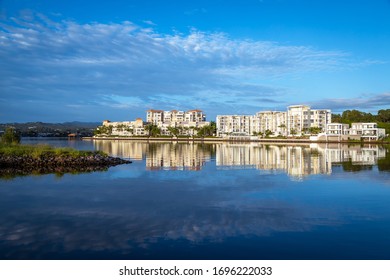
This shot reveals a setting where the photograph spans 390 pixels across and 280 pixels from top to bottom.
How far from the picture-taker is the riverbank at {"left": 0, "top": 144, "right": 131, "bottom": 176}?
2108 centimetres

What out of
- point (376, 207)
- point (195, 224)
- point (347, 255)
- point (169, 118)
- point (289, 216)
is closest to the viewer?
point (347, 255)

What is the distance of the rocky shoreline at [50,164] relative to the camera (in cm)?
2058

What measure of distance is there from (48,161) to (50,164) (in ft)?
1.11

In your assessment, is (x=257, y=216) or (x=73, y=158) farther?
(x=73, y=158)

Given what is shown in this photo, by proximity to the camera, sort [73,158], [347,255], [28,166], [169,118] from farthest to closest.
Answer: [169,118]
[73,158]
[28,166]
[347,255]

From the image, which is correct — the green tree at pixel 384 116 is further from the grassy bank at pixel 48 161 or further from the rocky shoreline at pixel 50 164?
the rocky shoreline at pixel 50 164

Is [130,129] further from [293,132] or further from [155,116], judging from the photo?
[293,132]

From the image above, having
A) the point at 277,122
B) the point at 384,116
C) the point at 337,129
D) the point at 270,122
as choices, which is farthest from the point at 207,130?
the point at 384,116

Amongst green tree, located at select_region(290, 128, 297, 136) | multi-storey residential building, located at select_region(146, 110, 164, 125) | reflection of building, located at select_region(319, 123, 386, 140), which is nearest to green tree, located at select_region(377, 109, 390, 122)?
reflection of building, located at select_region(319, 123, 386, 140)

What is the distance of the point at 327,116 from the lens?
11119 cm

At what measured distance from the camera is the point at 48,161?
23.5m

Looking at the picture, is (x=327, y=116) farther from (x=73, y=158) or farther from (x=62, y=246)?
(x=62, y=246)
